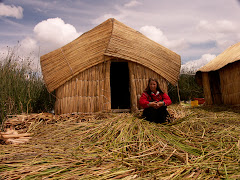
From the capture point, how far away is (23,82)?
4.92m

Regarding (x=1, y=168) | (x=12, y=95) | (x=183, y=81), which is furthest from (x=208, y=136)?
(x=183, y=81)

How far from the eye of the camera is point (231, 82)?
17.9ft

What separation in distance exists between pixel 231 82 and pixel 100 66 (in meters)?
3.59

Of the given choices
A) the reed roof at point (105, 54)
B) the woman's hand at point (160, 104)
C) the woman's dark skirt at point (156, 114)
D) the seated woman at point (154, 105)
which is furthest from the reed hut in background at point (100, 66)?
the woman's hand at point (160, 104)

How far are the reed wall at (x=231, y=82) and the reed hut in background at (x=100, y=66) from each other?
149cm

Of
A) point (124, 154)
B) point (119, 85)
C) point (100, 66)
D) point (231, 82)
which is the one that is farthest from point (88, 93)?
point (231, 82)

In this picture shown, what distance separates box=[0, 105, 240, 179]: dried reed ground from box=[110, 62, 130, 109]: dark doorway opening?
4.02 m

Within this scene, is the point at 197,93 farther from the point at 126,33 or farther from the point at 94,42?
the point at 94,42

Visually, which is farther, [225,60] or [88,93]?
[225,60]

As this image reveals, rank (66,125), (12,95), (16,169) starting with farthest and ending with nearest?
(12,95) → (66,125) → (16,169)

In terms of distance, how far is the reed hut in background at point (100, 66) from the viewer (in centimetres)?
447

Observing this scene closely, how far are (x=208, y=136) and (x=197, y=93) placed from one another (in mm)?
6345

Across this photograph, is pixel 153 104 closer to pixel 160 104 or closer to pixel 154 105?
pixel 154 105

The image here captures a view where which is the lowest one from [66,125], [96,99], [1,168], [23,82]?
[1,168]
